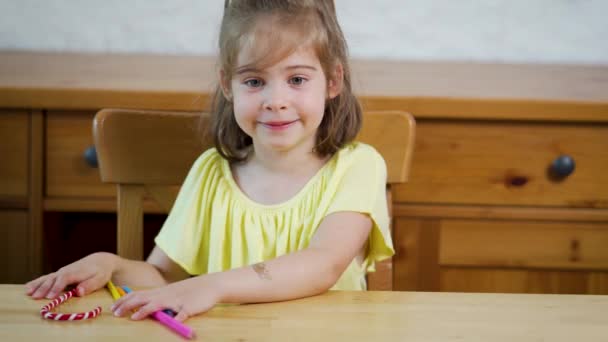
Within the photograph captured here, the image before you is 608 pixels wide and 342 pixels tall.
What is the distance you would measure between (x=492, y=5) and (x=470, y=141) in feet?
1.77

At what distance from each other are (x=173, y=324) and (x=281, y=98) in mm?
389

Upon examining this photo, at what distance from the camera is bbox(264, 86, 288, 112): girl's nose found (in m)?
1.05

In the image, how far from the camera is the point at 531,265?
1.62m

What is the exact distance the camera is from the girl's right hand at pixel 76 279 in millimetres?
834

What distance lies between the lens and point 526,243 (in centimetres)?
160

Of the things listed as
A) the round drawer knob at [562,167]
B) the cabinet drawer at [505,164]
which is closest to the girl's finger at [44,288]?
the cabinet drawer at [505,164]

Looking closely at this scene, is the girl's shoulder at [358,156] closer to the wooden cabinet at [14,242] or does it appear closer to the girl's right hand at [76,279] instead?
the girl's right hand at [76,279]

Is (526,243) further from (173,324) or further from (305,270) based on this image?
(173,324)

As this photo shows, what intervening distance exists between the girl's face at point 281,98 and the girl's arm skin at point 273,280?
4.9 inches

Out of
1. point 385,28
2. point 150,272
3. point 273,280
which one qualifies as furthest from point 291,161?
point 385,28

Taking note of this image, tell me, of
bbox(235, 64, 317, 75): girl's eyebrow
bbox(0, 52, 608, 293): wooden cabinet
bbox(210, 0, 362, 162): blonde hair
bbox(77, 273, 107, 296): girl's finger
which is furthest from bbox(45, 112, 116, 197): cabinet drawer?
bbox(77, 273, 107, 296): girl's finger

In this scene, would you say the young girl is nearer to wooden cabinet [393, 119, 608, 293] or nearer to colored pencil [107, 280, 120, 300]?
colored pencil [107, 280, 120, 300]

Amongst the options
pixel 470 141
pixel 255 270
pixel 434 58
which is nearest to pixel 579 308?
pixel 255 270

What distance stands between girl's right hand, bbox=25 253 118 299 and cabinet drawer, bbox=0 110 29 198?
68 cm
